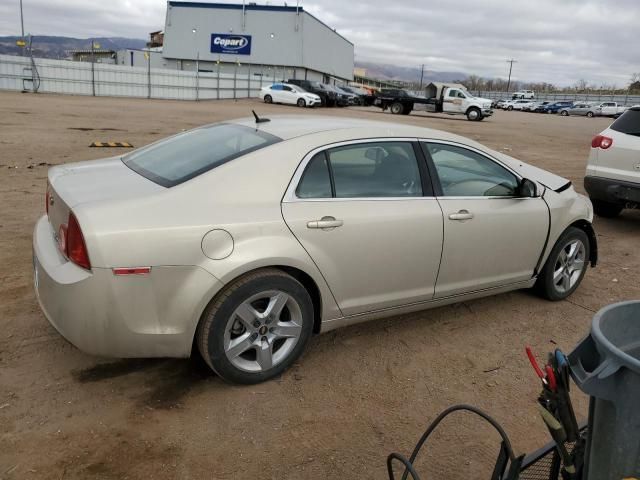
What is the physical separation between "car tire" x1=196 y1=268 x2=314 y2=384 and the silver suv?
17.3ft

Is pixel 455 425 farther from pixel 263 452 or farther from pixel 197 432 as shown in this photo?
pixel 197 432

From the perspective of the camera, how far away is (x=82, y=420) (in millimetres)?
2785

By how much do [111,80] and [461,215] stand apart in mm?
36156

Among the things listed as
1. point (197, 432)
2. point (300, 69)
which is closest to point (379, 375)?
point (197, 432)

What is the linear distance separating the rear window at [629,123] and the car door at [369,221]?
14.8ft

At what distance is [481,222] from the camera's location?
383 cm

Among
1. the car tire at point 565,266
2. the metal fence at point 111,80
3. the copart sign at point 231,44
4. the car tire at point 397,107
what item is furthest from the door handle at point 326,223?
the copart sign at point 231,44

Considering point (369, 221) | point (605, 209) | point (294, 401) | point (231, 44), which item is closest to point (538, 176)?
point (369, 221)

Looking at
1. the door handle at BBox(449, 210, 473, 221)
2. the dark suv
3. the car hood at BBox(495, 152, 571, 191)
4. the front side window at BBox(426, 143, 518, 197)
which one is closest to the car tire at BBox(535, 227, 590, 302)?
the car hood at BBox(495, 152, 571, 191)

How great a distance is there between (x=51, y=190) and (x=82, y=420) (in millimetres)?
1351

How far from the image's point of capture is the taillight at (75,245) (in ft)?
8.75

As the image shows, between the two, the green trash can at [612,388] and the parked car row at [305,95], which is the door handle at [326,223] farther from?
the parked car row at [305,95]

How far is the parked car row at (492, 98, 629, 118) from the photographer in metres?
54.6

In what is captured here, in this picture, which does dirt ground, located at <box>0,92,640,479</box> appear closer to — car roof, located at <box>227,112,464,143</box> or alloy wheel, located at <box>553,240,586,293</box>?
alloy wheel, located at <box>553,240,586,293</box>
